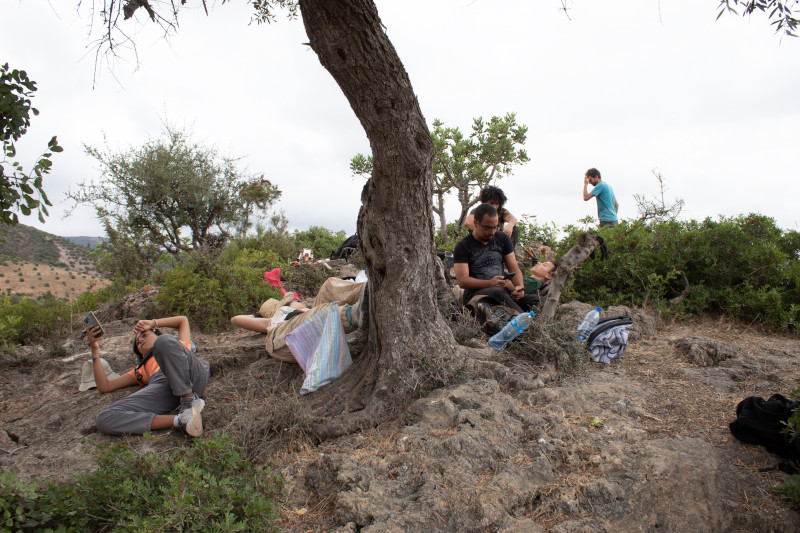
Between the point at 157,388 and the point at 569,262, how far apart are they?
11.7 feet

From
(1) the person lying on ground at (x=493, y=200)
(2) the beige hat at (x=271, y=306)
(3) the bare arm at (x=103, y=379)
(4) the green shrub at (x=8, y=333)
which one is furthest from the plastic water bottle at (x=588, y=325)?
(4) the green shrub at (x=8, y=333)

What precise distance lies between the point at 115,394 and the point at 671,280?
22.0 ft

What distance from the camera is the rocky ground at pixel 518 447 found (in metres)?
2.37

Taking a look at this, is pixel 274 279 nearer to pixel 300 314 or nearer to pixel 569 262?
pixel 300 314

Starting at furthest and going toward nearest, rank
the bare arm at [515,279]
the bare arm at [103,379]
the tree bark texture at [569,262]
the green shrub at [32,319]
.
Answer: the green shrub at [32,319] → the bare arm at [515,279] → the bare arm at [103,379] → the tree bark texture at [569,262]

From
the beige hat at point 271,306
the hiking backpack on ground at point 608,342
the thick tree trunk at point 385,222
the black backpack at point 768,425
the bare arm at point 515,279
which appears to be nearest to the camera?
the black backpack at point 768,425

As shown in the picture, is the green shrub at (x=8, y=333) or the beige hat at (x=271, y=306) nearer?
the beige hat at (x=271, y=306)

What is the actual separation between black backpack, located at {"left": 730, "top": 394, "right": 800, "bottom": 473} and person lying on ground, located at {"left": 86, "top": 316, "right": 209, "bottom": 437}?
11.9ft

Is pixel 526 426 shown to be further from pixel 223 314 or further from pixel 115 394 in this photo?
pixel 223 314

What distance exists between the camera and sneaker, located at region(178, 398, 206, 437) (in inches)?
135

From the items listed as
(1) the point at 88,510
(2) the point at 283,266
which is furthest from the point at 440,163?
(1) the point at 88,510

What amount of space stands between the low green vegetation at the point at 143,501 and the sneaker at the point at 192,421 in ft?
3.07

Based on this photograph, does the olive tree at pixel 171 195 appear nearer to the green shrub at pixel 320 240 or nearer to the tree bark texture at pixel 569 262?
the green shrub at pixel 320 240

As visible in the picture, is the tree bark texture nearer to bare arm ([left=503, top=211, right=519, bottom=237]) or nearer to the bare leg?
bare arm ([left=503, top=211, right=519, bottom=237])
